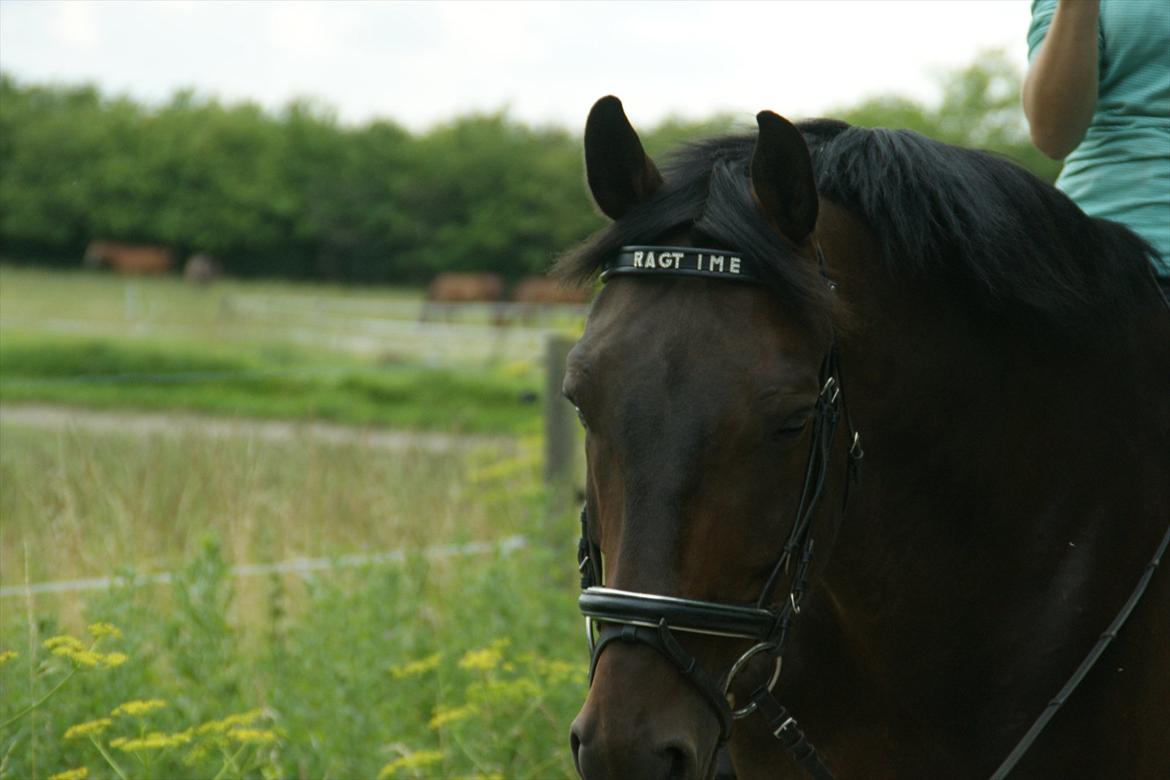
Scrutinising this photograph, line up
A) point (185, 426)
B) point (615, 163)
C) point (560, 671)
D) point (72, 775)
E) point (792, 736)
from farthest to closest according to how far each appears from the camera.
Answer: point (185, 426) < point (560, 671) < point (72, 775) < point (792, 736) < point (615, 163)

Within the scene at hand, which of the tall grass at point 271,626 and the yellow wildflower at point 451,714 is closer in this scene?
the tall grass at point 271,626

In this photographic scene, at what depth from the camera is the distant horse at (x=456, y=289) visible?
23.0 meters

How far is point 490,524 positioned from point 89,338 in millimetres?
6756

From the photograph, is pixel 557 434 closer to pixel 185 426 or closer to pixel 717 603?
pixel 185 426

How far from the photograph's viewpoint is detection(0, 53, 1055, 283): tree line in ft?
46.9

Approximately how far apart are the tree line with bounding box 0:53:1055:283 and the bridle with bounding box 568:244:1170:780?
1034 cm

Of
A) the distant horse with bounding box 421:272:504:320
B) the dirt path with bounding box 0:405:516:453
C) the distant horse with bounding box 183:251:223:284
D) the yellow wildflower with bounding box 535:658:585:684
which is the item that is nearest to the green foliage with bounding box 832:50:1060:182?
the distant horse with bounding box 421:272:504:320

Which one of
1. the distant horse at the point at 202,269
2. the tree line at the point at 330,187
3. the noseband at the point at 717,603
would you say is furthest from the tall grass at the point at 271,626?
the distant horse at the point at 202,269

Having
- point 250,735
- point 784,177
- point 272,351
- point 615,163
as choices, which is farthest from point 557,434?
point 272,351

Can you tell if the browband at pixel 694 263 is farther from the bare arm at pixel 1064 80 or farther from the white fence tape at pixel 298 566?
the white fence tape at pixel 298 566

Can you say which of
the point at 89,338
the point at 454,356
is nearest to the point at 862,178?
the point at 89,338

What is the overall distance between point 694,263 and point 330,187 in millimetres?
19107

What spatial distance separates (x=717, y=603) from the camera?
6.40 feet

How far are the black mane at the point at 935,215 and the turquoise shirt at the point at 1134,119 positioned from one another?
16.1 inches
